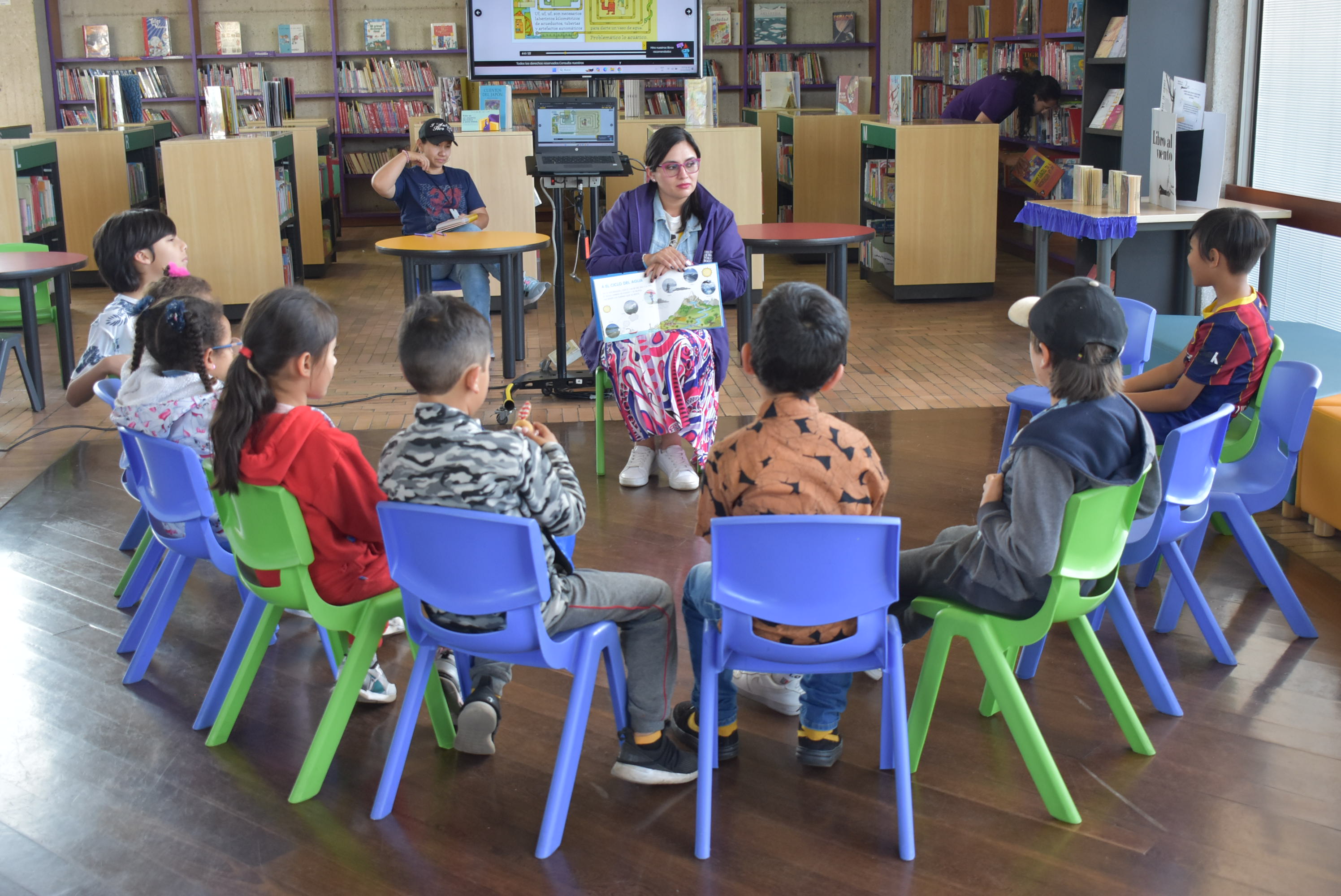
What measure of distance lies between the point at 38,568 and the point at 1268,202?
4911 mm

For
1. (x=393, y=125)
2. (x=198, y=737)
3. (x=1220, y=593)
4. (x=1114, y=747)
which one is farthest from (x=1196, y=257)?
(x=393, y=125)

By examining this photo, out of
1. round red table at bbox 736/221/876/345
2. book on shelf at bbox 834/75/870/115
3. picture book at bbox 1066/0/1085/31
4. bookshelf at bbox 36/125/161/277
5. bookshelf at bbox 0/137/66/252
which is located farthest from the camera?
book on shelf at bbox 834/75/870/115

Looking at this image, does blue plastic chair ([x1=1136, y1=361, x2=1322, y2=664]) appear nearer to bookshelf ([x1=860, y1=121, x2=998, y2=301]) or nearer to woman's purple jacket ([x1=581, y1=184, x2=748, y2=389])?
woman's purple jacket ([x1=581, y1=184, x2=748, y2=389])

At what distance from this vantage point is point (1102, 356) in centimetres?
205

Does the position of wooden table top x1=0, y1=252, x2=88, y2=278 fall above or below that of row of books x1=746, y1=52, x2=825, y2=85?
below

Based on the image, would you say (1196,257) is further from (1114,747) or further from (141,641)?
(141,641)

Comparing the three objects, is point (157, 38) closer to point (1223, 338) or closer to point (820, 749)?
point (1223, 338)

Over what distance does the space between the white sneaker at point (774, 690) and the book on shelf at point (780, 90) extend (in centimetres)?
725

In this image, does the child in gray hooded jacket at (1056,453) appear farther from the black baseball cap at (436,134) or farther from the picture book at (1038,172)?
the picture book at (1038,172)

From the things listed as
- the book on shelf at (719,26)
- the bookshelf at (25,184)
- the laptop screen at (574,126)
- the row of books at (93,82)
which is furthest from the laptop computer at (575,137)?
the row of books at (93,82)

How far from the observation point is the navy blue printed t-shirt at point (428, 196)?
586 centimetres

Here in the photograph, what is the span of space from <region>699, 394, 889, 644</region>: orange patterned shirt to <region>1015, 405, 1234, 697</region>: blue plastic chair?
60 centimetres

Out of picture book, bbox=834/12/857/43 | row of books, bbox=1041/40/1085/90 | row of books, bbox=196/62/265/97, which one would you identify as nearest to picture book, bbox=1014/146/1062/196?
row of books, bbox=1041/40/1085/90

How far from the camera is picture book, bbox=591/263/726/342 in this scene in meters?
3.79
